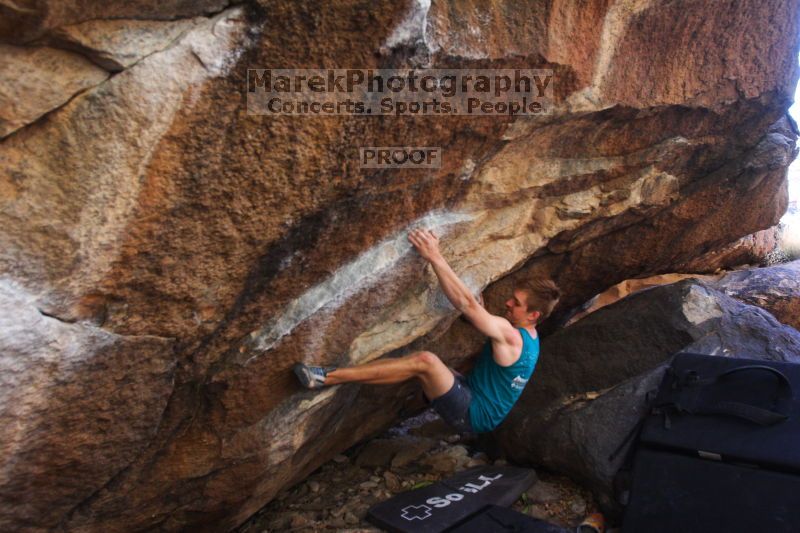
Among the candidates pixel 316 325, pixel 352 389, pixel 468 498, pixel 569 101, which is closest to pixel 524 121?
pixel 569 101

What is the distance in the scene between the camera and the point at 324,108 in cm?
252

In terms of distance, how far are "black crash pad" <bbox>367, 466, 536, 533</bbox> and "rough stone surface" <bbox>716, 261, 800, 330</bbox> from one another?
3.03 metres

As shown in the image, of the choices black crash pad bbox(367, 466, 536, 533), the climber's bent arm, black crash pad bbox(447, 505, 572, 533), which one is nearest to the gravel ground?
black crash pad bbox(367, 466, 536, 533)

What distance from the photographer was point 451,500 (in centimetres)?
388

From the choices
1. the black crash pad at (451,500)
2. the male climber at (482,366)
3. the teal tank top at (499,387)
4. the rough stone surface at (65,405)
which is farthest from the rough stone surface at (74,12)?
the black crash pad at (451,500)

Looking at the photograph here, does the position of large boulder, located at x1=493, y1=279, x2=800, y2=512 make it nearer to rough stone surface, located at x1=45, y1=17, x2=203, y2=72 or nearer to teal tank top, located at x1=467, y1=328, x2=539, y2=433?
teal tank top, located at x1=467, y1=328, x2=539, y2=433

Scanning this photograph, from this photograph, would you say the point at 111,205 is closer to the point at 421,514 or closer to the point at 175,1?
the point at 175,1

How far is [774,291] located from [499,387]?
3.44 m

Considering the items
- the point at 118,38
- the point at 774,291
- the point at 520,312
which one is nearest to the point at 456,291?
the point at 520,312

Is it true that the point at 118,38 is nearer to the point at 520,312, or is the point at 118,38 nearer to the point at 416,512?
the point at 520,312

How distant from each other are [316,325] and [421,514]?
1335 millimetres

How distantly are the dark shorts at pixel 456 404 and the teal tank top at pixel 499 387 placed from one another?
46 millimetres

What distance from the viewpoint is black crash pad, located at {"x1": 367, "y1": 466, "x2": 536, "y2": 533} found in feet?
11.9

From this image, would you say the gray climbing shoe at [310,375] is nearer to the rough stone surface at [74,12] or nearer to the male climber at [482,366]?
the male climber at [482,366]
